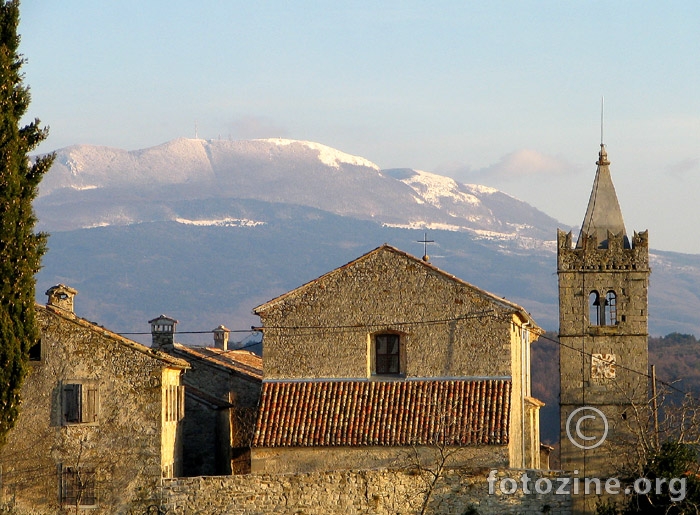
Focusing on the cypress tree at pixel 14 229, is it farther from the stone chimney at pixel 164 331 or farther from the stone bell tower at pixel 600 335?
the stone bell tower at pixel 600 335

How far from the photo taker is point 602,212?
53.4 meters

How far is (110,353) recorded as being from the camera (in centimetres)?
3994

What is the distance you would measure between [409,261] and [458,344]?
2814mm

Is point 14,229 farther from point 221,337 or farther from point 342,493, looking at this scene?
point 221,337

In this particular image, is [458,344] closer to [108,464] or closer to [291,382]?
[291,382]

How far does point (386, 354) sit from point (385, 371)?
52 centimetres

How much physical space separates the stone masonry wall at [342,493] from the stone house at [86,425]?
155cm

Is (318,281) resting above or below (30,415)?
above

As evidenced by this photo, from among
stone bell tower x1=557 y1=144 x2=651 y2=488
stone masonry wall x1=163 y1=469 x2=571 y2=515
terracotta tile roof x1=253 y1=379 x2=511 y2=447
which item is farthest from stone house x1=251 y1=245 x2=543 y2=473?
stone bell tower x1=557 y1=144 x2=651 y2=488

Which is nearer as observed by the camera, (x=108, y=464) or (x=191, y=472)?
(x=108, y=464)

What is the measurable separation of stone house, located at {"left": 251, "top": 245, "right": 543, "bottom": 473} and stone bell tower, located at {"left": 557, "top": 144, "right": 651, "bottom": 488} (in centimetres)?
858

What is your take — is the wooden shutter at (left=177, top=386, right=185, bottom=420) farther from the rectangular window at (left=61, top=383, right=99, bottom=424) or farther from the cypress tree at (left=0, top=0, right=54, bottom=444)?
the cypress tree at (left=0, top=0, right=54, bottom=444)

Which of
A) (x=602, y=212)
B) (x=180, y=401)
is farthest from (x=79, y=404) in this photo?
(x=602, y=212)

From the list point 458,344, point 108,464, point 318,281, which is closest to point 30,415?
point 108,464
